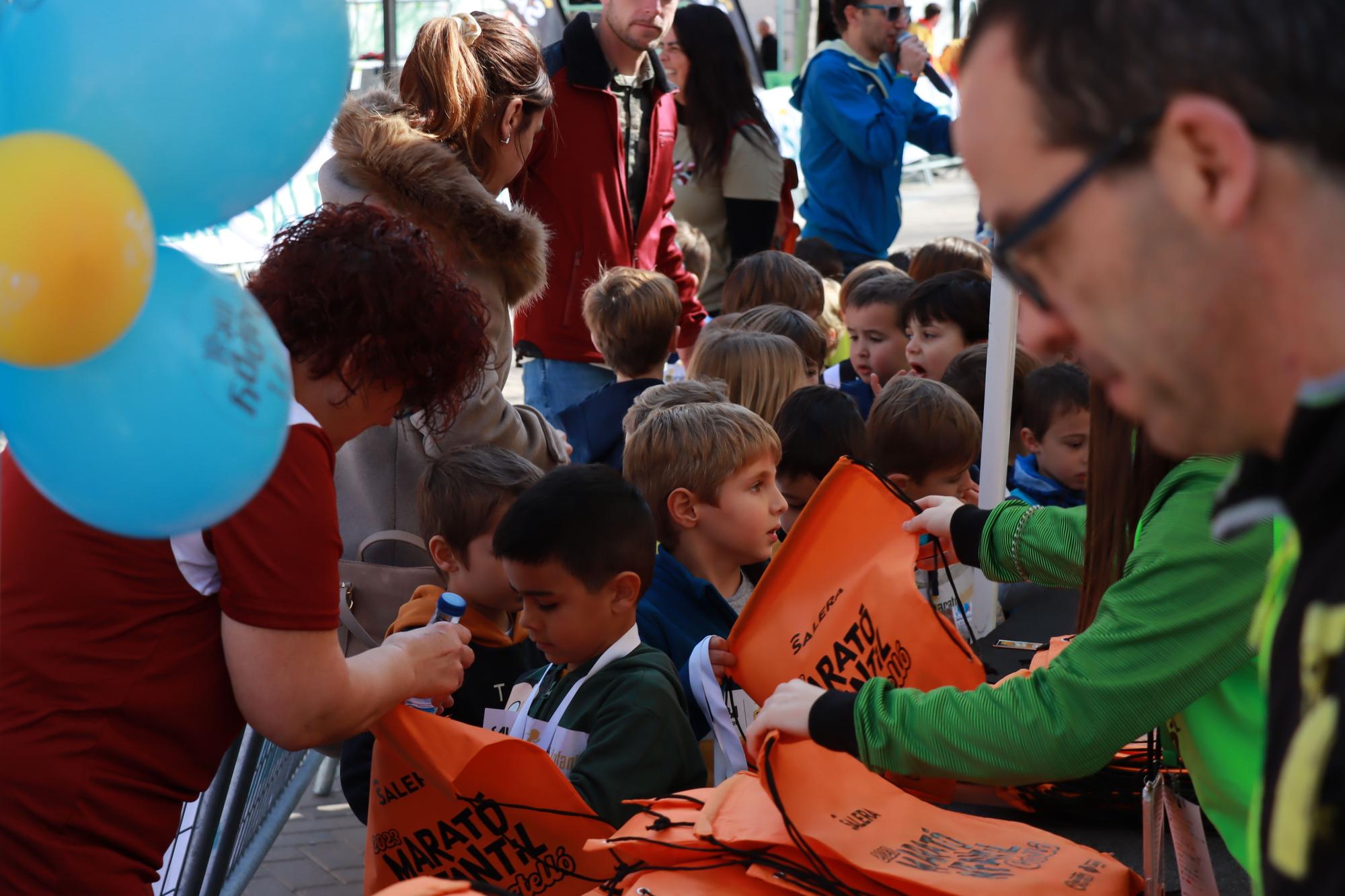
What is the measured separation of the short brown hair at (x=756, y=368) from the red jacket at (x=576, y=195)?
27.3 inches

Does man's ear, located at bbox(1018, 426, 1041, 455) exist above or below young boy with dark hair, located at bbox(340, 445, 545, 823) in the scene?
below

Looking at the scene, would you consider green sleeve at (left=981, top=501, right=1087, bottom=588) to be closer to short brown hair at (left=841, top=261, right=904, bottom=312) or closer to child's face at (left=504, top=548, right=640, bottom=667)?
child's face at (left=504, top=548, right=640, bottom=667)

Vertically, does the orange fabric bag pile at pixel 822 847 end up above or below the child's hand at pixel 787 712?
below

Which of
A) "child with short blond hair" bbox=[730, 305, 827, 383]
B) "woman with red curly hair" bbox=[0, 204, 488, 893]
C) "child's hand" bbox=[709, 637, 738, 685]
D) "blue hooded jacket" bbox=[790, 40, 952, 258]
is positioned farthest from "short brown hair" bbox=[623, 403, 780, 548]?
"blue hooded jacket" bbox=[790, 40, 952, 258]

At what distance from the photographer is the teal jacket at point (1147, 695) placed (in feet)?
5.33

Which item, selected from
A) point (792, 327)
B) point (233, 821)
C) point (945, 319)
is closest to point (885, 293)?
point (945, 319)

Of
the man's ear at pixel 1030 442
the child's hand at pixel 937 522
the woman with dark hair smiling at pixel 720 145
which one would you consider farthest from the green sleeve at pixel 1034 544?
the woman with dark hair smiling at pixel 720 145

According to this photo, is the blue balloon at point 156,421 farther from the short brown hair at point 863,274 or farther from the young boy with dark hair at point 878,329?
the short brown hair at point 863,274

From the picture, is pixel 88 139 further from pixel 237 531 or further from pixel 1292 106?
pixel 1292 106

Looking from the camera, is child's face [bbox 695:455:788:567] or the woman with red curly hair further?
child's face [bbox 695:455:788:567]

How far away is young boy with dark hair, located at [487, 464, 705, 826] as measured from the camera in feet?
7.54

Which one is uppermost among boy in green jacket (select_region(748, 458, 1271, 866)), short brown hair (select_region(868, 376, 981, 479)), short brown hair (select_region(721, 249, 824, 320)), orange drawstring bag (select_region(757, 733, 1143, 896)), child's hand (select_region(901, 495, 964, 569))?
boy in green jacket (select_region(748, 458, 1271, 866))

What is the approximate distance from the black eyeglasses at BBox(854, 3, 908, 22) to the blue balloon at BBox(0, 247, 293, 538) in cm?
538

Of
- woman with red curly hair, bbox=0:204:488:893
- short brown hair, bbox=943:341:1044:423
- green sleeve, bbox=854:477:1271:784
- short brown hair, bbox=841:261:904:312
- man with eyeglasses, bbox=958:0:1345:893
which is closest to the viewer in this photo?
man with eyeglasses, bbox=958:0:1345:893
